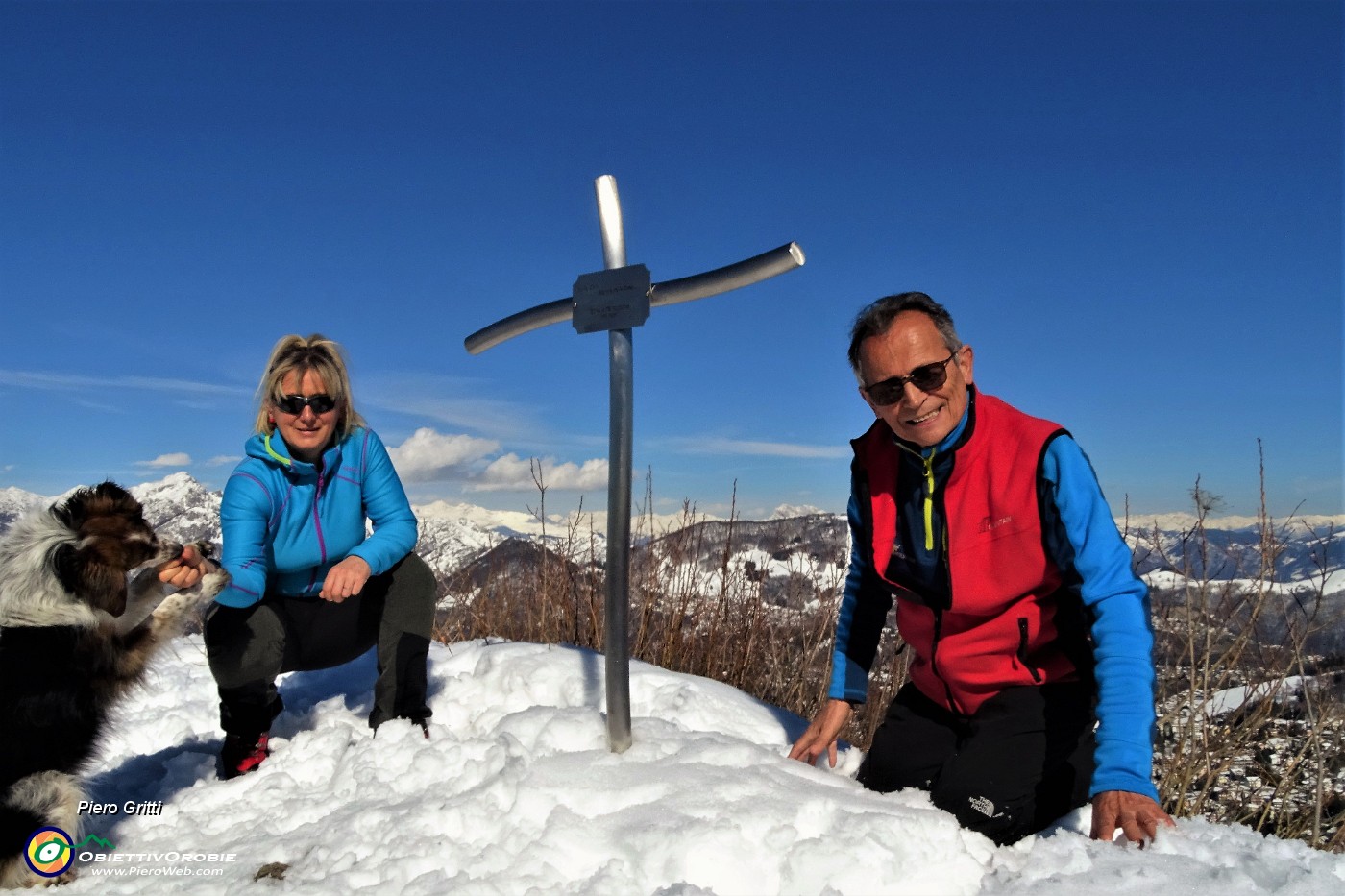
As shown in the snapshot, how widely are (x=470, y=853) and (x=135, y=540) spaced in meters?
1.51

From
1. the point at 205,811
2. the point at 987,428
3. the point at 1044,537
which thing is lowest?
the point at 205,811

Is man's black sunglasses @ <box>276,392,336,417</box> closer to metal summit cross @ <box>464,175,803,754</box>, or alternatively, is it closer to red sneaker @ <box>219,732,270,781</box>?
metal summit cross @ <box>464,175,803,754</box>

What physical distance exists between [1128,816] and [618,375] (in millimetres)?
1833

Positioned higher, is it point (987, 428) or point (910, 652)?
point (987, 428)

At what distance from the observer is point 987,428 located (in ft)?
8.04

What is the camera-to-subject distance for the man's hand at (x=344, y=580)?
9.32 ft

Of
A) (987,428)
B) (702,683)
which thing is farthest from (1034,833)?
(702,683)

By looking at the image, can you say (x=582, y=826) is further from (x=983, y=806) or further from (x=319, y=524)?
(x=319, y=524)

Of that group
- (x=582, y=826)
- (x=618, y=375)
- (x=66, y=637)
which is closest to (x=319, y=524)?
(x=66, y=637)

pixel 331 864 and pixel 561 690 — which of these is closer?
pixel 331 864

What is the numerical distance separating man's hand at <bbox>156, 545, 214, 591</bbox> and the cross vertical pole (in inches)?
Result: 54.0

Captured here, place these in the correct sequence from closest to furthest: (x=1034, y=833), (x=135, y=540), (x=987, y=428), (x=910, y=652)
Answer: (x=1034, y=833) → (x=987, y=428) → (x=135, y=540) → (x=910, y=652)

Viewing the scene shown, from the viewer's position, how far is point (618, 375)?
2.64 m

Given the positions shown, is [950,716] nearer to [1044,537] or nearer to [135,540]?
[1044,537]
